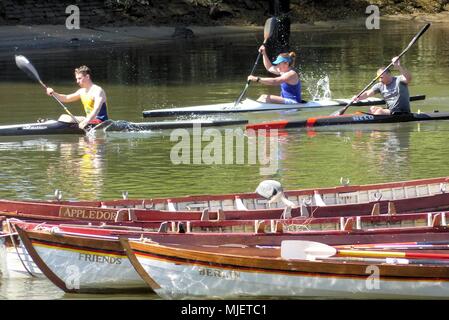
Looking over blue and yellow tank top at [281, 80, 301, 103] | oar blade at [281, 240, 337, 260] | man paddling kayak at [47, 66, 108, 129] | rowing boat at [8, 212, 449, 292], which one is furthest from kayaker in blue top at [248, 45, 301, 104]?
oar blade at [281, 240, 337, 260]

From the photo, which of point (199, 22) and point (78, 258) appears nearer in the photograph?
point (78, 258)

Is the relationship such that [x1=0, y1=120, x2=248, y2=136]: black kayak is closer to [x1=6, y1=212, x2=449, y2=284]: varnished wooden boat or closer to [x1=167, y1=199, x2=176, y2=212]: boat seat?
[x1=167, y1=199, x2=176, y2=212]: boat seat

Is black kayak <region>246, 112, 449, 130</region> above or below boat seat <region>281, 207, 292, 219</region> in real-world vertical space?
below

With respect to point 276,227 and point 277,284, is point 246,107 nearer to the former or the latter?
point 276,227

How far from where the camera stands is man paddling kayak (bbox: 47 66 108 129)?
71.4 ft

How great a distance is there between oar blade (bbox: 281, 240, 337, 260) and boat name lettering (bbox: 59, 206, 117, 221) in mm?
2621

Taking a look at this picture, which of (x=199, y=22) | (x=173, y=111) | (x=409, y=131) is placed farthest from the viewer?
(x=199, y=22)

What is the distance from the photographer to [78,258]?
12750mm

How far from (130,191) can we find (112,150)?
3.81 metres

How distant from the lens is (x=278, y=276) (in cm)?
1237

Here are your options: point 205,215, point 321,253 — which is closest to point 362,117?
point 205,215
